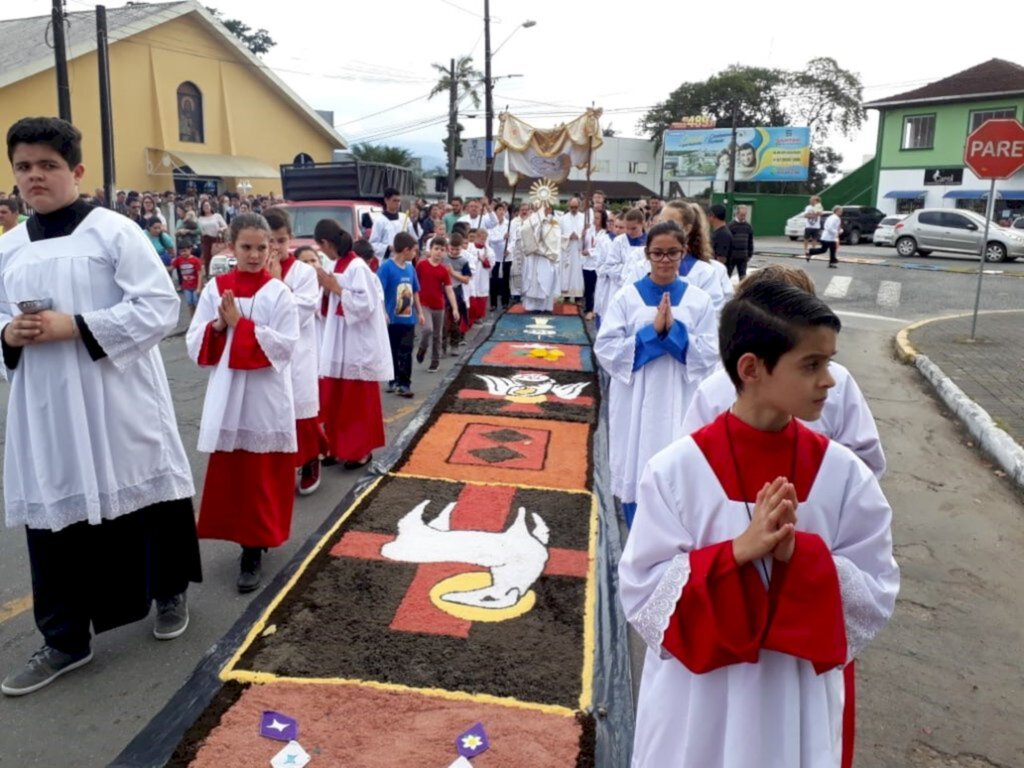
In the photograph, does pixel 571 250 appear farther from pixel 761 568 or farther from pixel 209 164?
pixel 209 164

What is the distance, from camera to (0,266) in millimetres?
3523

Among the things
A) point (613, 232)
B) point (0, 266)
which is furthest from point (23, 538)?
point (613, 232)

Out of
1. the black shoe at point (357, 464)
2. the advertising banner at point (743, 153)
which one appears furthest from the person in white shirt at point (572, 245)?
the advertising banner at point (743, 153)

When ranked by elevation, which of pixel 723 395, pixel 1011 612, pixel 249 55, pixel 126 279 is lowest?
pixel 1011 612

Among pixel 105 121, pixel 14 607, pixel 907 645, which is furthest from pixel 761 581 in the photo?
pixel 105 121

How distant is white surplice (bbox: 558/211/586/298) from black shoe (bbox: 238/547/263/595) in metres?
11.0

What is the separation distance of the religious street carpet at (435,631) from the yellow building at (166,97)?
2274cm

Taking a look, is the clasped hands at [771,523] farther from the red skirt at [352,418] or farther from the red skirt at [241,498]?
the red skirt at [352,418]

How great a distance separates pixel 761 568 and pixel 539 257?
42.2 ft

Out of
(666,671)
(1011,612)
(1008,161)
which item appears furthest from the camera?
(1008,161)

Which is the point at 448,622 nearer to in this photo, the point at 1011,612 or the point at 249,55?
the point at 1011,612

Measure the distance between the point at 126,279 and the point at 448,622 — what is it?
203 centimetres

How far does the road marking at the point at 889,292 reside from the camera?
16.3 m

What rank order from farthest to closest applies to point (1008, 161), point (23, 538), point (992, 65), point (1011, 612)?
1. point (992, 65)
2. point (1008, 161)
3. point (23, 538)
4. point (1011, 612)
